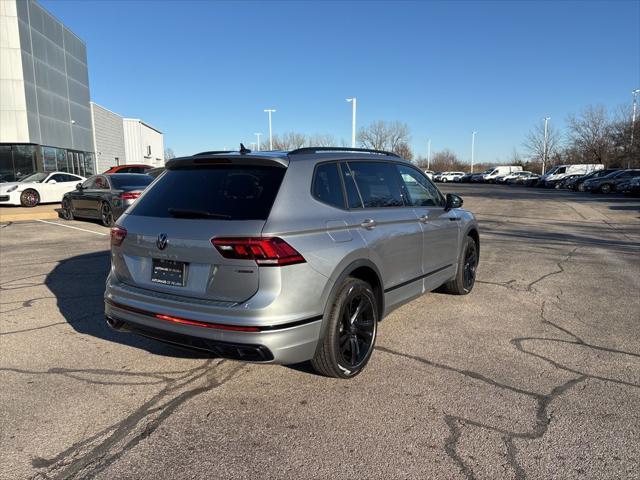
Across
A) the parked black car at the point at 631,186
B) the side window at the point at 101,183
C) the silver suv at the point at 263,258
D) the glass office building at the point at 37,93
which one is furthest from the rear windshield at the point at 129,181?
the parked black car at the point at 631,186

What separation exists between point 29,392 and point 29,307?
257cm

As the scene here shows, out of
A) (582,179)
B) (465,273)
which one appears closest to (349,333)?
(465,273)

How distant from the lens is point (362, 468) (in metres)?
2.72

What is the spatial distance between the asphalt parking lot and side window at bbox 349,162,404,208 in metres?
1.35

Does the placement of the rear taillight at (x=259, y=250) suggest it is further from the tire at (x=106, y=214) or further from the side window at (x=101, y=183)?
the side window at (x=101, y=183)

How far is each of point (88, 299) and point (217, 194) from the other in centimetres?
357

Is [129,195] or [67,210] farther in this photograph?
[67,210]

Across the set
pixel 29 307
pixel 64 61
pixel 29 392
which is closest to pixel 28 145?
pixel 64 61

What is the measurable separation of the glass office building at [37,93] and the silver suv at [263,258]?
2913 cm

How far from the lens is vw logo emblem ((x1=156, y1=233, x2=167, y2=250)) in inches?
135

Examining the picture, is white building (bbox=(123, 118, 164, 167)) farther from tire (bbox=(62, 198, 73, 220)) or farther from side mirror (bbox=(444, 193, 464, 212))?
side mirror (bbox=(444, 193, 464, 212))

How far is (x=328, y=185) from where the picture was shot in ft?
12.6

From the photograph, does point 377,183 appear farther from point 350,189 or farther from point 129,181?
point 129,181

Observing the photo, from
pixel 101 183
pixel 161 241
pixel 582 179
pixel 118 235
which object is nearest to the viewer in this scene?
pixel 161 241
